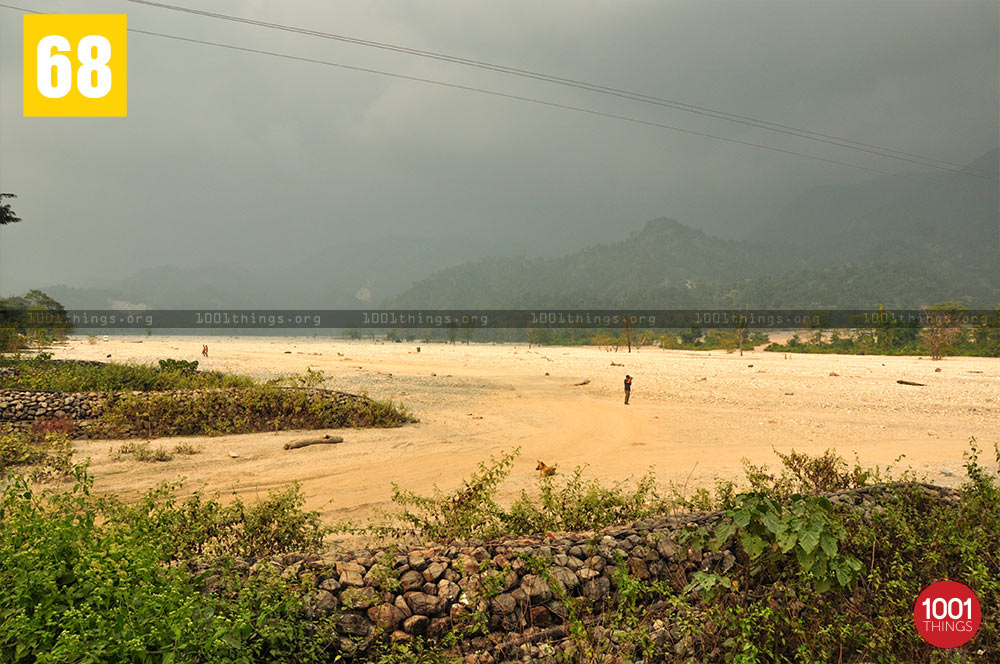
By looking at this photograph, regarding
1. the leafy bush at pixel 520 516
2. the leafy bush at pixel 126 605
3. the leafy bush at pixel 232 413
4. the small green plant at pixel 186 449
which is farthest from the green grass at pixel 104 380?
the leafy bush at pixel 126 605

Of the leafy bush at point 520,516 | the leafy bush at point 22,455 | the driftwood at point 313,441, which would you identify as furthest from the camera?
the driftwood at point 313,441

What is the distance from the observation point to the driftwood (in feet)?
40.6

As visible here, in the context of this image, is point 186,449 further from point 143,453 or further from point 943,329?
point 943,329

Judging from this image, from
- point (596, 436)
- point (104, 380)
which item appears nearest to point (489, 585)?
point (596, 436)

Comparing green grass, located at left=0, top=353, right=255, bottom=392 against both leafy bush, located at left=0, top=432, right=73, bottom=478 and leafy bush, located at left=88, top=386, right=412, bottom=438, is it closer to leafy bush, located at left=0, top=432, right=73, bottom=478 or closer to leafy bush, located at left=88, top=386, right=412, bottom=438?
leafy bush, located at left=88, top=386, right=412, bottom=438

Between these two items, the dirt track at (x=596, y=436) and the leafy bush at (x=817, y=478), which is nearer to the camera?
the leafy bush at (x=817, y=478)

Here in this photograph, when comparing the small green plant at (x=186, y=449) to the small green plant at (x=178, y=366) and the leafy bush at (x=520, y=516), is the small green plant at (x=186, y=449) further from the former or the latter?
the small green plant at (x=178, y=366)

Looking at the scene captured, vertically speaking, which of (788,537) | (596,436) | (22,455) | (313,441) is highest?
(788,537)

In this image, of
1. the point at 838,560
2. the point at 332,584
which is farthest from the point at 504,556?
the point at 838,560

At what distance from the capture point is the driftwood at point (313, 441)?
40.6ft

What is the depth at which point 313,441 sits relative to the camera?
41.9 feet

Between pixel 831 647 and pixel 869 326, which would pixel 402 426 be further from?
pixel 869 326

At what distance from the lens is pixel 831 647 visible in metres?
4.12

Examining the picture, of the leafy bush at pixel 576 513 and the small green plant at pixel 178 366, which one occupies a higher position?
the small green plant at pixel 178 366
